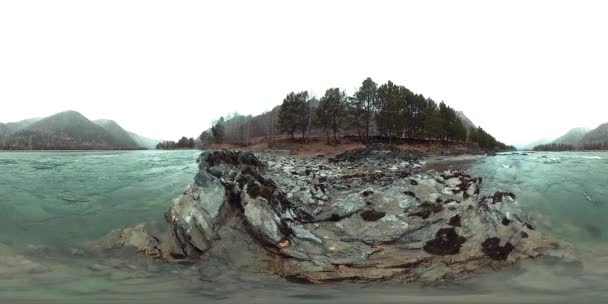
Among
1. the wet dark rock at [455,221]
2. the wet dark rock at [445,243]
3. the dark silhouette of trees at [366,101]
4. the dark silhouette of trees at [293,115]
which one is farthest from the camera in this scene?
the dark silhouette of trees at [293,115]

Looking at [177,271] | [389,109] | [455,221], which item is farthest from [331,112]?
[177,271]

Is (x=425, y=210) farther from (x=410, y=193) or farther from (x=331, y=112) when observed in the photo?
(x=331, y=112)

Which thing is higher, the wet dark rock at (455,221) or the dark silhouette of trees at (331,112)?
the dark silhouette of trees at (331,112)

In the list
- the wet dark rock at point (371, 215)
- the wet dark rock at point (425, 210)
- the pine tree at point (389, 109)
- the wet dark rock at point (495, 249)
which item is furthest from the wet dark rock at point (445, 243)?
the pine tree at point (389, 109)

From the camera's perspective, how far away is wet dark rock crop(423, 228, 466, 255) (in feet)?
31.1

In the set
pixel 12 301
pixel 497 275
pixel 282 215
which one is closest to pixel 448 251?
pixel 497 275

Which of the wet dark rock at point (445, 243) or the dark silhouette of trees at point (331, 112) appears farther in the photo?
the dark silhouette of trees at point (331, 112)

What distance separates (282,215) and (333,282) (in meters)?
3.39

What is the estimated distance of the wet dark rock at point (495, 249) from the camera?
30.4ft

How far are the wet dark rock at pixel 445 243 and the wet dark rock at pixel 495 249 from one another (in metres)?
0.61

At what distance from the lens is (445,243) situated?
9.84 metres

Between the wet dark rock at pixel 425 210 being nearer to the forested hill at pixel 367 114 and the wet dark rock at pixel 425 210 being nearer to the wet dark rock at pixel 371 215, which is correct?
the wet dark rock at pixel 371 215

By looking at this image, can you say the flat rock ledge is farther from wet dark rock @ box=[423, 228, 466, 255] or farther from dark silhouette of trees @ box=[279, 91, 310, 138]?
dark silhouette of trees @ box=[279, 91, 310, 138]

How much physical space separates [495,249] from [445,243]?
1.34 meters
